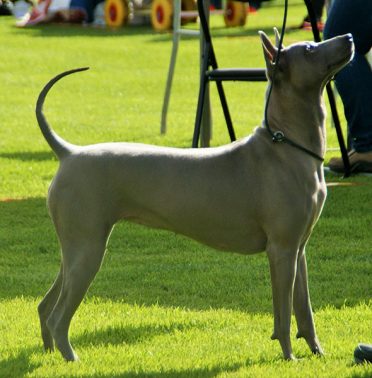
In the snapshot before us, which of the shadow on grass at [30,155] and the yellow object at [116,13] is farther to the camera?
the yellow object at [116,13]

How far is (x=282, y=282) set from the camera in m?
4.43

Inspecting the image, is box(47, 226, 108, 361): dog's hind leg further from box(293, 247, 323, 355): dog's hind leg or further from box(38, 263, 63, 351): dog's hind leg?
box(293, 247, 323, 355): dog's hind leg

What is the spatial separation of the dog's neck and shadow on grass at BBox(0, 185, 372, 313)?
→ 1.23 metres

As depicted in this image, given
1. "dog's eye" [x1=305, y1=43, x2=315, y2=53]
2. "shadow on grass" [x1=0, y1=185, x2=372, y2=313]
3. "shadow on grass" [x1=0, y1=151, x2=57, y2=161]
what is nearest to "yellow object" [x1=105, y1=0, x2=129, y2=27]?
"shadow on grass" [x1=0, y1=151, x2=57, y2=161]

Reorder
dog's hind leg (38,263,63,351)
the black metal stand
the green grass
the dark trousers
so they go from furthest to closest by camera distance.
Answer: the dark trousers, the black metal stand, dog's hind leg (38,263,63,351), the green grass

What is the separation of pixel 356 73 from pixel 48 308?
4.22 m

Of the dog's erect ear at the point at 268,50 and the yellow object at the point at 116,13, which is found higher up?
the dog's erect ear at the point at 268,50

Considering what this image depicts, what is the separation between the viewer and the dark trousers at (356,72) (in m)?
7.98

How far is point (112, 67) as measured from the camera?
18.2 m

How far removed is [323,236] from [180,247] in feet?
2.86

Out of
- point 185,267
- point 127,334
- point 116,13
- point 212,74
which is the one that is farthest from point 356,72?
point 116,13

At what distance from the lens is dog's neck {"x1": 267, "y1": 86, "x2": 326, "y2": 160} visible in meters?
4.43

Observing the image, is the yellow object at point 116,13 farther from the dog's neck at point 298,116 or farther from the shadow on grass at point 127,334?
the dog's neck at point 298,116

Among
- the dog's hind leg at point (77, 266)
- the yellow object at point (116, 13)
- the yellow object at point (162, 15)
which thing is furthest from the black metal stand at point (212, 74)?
the yellow object at point (116, 13)
